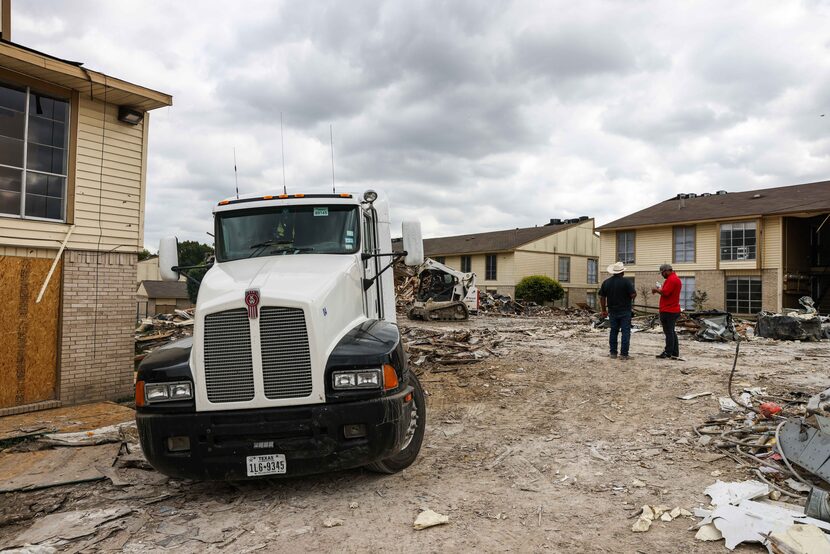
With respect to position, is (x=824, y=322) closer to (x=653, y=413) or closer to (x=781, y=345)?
(x=781, y=345)

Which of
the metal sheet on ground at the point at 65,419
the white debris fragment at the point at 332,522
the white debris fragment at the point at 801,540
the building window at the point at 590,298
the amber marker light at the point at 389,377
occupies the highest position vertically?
the building window at the point at 590,298

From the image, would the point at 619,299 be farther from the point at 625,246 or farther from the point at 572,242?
the point at 572,242

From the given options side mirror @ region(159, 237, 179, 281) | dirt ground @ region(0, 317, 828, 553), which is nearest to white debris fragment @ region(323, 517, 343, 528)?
dirt ground @ region(0, 317, 828, 553)

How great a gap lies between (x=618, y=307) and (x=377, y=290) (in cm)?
634

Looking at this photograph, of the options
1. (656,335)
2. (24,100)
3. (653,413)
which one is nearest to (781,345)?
(656,335)

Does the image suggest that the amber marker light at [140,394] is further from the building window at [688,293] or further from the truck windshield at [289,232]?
the building window at [688,293]

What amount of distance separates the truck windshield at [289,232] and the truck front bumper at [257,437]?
74.8 inches

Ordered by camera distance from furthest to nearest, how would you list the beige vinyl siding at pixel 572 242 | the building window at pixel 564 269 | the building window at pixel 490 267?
the building window at pixel 564 269
the building window at pixel 490 267
the beige vinyl siding at pixel 572 242

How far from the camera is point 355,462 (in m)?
4.53

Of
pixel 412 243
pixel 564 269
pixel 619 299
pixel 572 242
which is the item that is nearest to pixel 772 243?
pixel 564 269

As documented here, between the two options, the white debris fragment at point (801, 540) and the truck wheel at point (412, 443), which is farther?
the truck wheel at point (412, 443)

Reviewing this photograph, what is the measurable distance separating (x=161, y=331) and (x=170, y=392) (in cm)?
1514

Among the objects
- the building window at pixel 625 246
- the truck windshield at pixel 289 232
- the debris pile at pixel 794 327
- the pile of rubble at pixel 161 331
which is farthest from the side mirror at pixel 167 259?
the building window at pixel 625 246

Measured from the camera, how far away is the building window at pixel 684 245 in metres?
28.9
